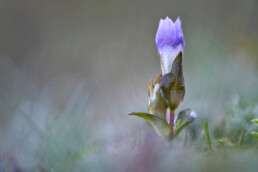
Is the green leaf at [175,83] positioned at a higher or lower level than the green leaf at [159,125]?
higher

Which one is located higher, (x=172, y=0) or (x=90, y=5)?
(x=90, y=5)

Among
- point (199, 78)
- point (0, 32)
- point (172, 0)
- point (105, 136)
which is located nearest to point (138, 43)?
point (172, 0)

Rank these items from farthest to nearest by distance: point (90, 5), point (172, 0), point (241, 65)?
point (90, 5), point (172, 0), point (241, 65)

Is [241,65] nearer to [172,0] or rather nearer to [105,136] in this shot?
[105,136]

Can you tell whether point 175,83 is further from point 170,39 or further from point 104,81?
point 104,81

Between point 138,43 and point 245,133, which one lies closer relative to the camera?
point 245,133

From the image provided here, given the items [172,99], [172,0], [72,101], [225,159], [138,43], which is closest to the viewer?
[225,159]

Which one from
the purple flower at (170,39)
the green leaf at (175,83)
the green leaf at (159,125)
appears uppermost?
the purple flower at (170,39)
